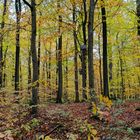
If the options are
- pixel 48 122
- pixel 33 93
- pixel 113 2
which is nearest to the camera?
pixel 48 122

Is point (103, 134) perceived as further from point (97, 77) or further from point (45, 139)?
point (97, 77)

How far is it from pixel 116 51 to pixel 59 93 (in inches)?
556

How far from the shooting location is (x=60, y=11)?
19625 mm

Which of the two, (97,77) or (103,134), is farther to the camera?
(97,77)

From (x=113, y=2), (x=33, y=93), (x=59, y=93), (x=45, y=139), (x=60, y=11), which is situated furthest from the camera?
(x=59, y=93)

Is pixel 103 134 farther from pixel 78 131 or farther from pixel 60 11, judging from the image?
pixel 60 11

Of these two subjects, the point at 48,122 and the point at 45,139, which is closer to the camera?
the point at 45,139

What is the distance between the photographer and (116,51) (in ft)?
110

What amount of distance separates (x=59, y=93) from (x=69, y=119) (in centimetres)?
1086

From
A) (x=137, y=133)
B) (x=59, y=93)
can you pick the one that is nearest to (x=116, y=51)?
(x=59, y=93)

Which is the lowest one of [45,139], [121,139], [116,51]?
[121,139]

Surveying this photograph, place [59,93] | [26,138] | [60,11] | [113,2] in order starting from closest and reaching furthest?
1. [26,138]
2. [113,2]
3. [60,11]
4. [59,93]

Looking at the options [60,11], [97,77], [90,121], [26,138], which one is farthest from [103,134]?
[97,77]

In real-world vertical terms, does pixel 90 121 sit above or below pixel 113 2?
below
